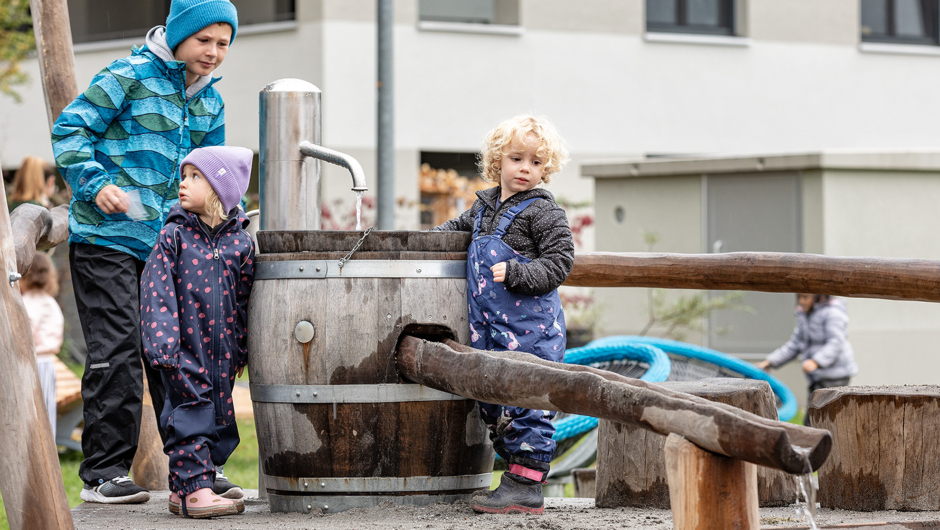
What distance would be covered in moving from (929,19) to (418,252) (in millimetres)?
A: 15271

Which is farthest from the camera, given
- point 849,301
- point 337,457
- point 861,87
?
point 861,87

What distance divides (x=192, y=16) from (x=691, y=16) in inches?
504

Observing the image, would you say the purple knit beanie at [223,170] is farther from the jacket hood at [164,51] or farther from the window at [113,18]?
the window at [113,18]

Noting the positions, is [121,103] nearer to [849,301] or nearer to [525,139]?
[525,139]

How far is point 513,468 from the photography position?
344 centimetres

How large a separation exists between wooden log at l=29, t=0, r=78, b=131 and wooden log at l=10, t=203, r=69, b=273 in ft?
1.52

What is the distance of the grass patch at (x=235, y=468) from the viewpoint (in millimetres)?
6283

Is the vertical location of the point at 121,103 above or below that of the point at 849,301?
above

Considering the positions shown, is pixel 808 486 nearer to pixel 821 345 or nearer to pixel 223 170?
pixel 223 170

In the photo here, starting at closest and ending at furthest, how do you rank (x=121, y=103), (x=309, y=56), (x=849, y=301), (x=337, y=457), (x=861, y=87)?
(x=337, y=457) < (x=121, y=103) < (x=849, y=301) < (x=309, y=56) < (x=861, y=87)

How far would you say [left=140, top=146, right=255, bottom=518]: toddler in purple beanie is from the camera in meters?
3.31

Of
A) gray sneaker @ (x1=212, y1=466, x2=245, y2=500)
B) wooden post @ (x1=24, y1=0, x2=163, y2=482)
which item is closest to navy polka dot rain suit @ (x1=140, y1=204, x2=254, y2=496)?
gray sneaker @ (x1=212, y1=466, x2=245, y2=500)

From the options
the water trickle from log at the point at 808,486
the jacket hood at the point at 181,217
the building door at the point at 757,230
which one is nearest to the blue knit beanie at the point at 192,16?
the jacket hood at the point at 181,217

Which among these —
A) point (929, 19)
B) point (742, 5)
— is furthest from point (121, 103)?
point (929, 19)
